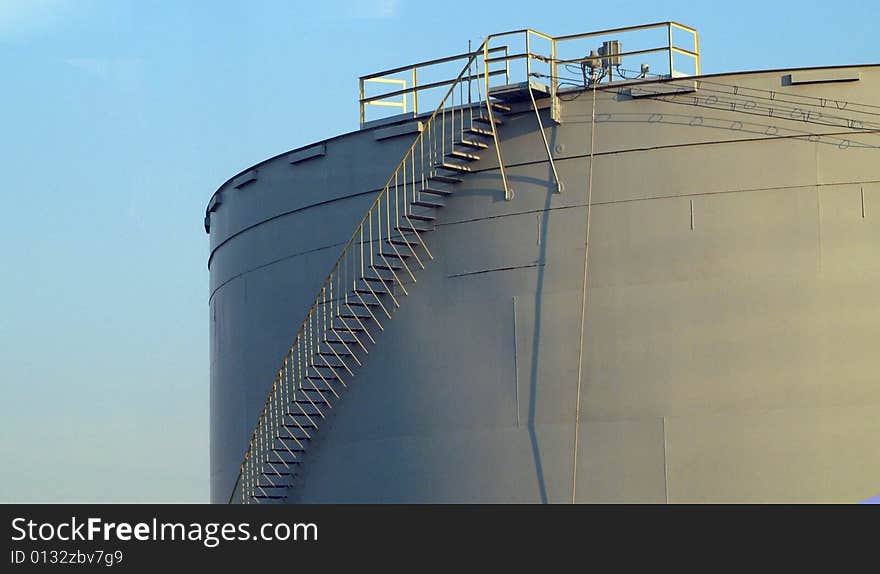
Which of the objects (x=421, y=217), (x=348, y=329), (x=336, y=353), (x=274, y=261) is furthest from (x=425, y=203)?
(x=274, y=261)

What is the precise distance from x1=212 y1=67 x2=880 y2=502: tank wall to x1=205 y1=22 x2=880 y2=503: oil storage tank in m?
0.03

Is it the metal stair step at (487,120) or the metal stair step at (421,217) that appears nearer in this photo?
the metal stair step at (487,120)

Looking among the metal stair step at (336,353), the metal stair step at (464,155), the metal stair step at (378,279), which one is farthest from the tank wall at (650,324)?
the metal stair step at (336,353)

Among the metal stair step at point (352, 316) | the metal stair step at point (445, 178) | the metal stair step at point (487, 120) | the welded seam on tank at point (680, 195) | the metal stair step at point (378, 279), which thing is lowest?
the metal stair step at point (352, 316)

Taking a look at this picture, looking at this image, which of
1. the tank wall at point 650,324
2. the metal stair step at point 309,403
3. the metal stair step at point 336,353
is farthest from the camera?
the metal stair step at point 309,403

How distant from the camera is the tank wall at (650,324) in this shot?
22391 mm

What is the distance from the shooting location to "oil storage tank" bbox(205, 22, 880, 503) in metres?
22.5

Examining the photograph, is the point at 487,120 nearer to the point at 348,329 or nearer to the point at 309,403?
the point at 348,329

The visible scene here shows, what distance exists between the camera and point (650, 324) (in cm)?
2303

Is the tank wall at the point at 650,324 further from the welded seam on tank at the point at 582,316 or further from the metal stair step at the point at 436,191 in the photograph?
the metal stair step at the point at 436,191

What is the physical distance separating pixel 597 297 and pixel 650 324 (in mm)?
851

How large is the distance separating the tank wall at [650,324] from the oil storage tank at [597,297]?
30 mm

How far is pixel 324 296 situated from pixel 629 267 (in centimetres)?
505
